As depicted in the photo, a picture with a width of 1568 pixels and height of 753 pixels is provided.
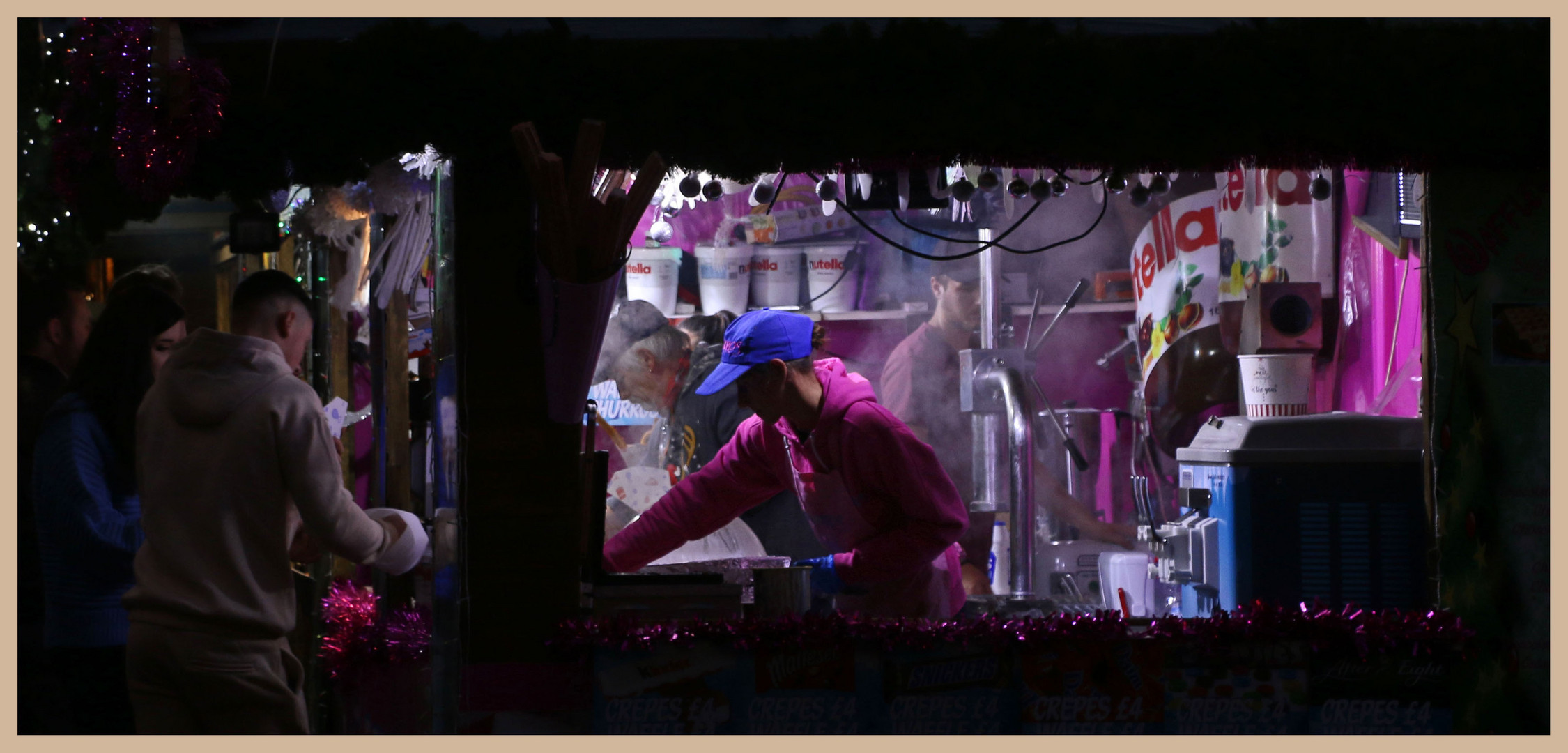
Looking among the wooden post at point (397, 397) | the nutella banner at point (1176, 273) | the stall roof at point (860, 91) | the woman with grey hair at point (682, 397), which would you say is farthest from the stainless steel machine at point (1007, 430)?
the wooden post at point (397, 397)

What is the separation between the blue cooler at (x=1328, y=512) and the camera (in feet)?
12.5

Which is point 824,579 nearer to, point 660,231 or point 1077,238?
point 1077,238

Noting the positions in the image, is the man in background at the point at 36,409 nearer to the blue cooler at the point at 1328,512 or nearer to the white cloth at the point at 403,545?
the white cloth at the point at 403,545

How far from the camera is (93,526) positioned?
3221 millimetres

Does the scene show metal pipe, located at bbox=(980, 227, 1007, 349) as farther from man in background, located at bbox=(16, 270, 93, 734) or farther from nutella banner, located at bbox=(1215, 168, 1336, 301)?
man in background, located at bbox=(16, 270, 93, 734)

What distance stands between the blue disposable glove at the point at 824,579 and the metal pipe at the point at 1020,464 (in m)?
1.12

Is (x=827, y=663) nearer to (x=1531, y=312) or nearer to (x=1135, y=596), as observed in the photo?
(x=1135, y=596)

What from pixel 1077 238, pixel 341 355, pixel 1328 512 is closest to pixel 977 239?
pixel 1077 238

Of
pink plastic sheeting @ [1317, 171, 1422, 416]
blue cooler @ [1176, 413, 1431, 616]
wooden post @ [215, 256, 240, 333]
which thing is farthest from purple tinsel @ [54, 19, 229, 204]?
pink plastic sheeting @ [1317, 171, 1422, 416]

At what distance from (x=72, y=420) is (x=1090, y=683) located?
283cm

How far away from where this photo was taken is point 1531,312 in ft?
11.9

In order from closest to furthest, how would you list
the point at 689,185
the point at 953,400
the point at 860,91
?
1. the point at 860,91
2. the point at 689,185
3. the point at 953,400

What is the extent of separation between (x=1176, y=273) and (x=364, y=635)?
3072 millimetres

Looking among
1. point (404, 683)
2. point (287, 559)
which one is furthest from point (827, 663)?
point (287, 559)
